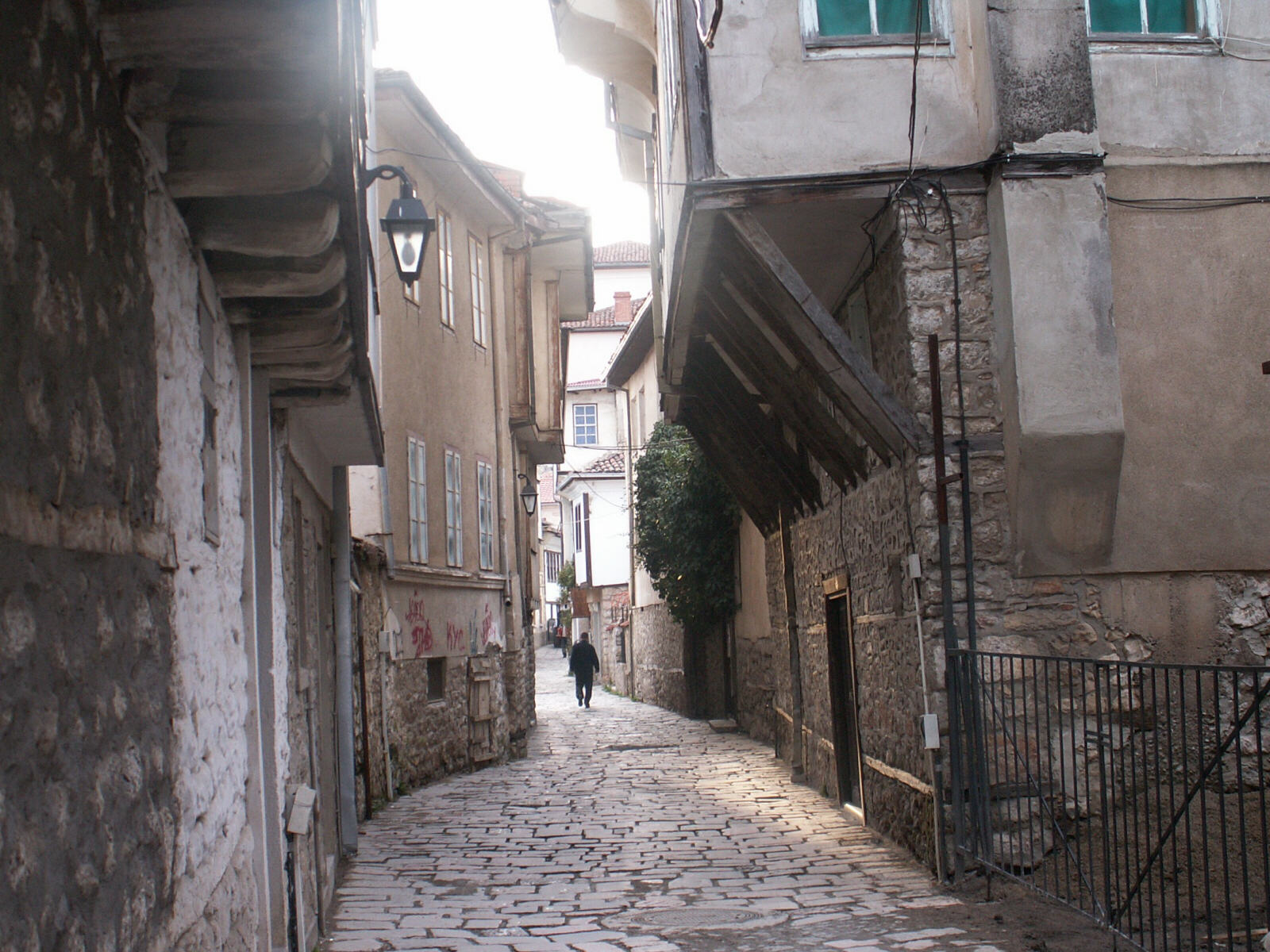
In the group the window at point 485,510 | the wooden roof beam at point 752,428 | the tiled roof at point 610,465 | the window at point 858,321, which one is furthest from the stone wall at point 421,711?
the tiled roof at point 610,465

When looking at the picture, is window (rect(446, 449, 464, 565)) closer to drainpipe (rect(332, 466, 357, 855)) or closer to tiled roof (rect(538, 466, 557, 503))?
drainpipe (rect(332, 466, 357, 855))

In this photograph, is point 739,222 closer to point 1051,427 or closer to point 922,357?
point 922,357

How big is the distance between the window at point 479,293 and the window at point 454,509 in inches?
88.1

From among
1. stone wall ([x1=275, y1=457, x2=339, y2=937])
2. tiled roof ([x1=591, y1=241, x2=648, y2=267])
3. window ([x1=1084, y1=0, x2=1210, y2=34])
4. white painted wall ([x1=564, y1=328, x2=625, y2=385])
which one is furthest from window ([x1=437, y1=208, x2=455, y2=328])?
tiled roof ([x1=591, y1=241, x2=648, y2=267])

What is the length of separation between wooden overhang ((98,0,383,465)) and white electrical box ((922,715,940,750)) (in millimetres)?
4532

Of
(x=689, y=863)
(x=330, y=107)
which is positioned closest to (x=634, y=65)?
(x=689, y=863)

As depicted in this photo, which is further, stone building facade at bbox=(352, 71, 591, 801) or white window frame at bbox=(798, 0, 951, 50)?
stone building facade at bbox=(352, 71, 591, 801)

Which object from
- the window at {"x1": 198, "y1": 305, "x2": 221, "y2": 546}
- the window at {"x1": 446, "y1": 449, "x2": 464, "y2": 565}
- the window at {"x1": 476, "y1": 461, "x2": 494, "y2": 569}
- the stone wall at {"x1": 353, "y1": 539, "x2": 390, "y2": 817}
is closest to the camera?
the window at {"x1": 198, "y1": 305, "x2": 221, "y2": 546}

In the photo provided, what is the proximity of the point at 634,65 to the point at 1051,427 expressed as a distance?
7.13m

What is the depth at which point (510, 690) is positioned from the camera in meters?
18.2

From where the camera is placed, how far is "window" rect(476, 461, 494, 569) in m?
17.7

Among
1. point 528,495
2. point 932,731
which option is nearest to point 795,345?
point 932,731

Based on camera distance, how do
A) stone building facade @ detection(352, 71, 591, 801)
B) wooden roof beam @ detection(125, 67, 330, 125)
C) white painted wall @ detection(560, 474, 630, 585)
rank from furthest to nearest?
1. white painted wall @ detection(560, 474, 630, 585)
2. stone building facade @ detection(352, 71, 591, 801)
3. wooden roof beam @ detection(125, 67, 330, 125)

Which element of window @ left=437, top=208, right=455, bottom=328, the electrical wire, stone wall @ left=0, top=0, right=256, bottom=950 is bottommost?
stone wall @ left=0, top=0, right=256, bottom=950
